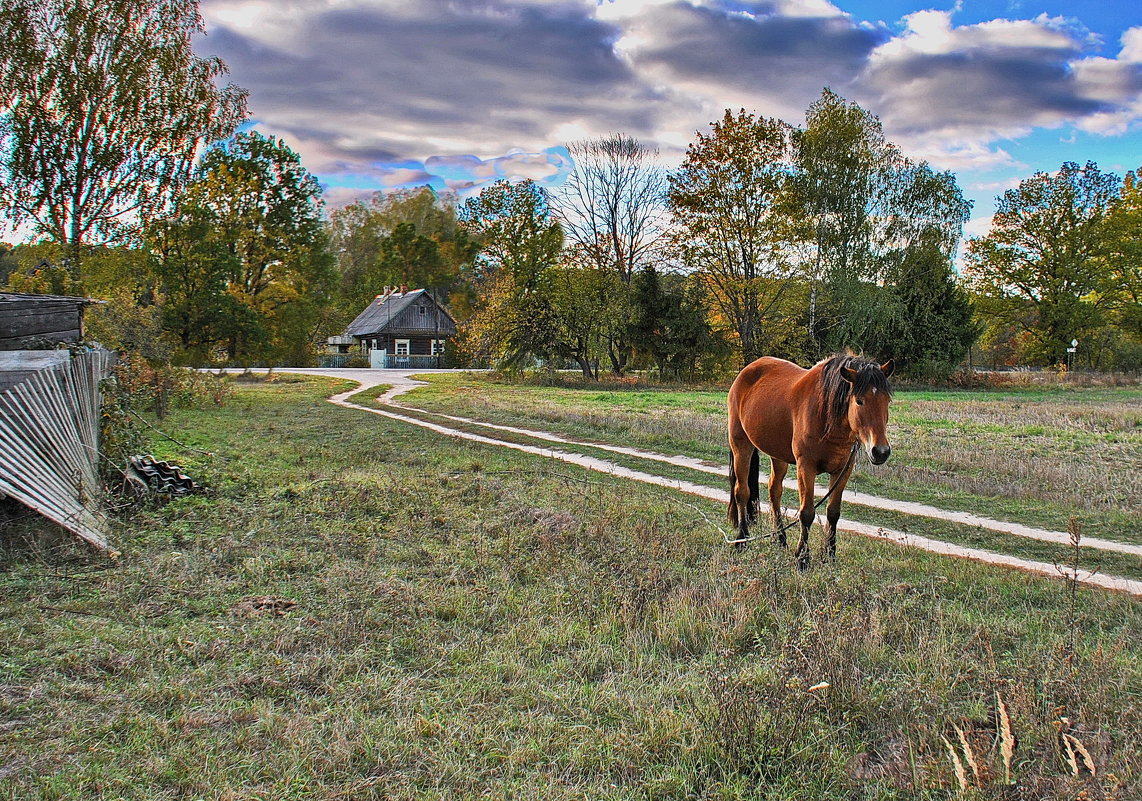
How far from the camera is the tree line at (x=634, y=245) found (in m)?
20.3

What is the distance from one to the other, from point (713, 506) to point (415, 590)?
15.1 feet

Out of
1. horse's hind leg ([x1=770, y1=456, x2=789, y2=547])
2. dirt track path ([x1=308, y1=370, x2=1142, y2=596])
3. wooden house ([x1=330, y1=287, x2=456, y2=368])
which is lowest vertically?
dirt track path ([x1=308, y1=370, x2=1142, y2=596])

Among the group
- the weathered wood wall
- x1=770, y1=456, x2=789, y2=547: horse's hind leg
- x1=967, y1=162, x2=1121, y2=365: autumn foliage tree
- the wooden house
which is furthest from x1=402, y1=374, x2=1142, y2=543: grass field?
the wooden house

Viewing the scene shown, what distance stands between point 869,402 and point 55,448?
736cm

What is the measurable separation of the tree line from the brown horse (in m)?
18.7

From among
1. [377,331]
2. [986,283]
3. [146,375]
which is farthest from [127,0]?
[986,283]

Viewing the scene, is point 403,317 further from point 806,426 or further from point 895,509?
point 806,426

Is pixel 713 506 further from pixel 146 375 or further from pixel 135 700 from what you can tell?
pixel 146 375

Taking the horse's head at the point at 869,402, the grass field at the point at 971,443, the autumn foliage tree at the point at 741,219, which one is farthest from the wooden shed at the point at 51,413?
the autumn foliage tree at the point at 741,219

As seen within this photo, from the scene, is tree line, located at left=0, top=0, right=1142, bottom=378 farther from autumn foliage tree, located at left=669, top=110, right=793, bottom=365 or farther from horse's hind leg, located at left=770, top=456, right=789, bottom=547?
horse's hind leg, located at left=770, top=456, right=789, bottom=547

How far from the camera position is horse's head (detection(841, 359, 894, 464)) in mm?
5539

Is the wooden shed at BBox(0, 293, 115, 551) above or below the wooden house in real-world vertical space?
below

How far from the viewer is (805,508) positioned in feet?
20.6

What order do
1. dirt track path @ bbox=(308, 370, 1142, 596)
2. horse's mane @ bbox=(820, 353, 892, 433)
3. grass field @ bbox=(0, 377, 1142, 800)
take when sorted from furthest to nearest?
dirt track path @ bbox=(308, 370, 1142, 596) < horse's mane @ bbox=(820, 353, 892, 433) < grass field @ bbox=(0, 377, 1142, 800)
